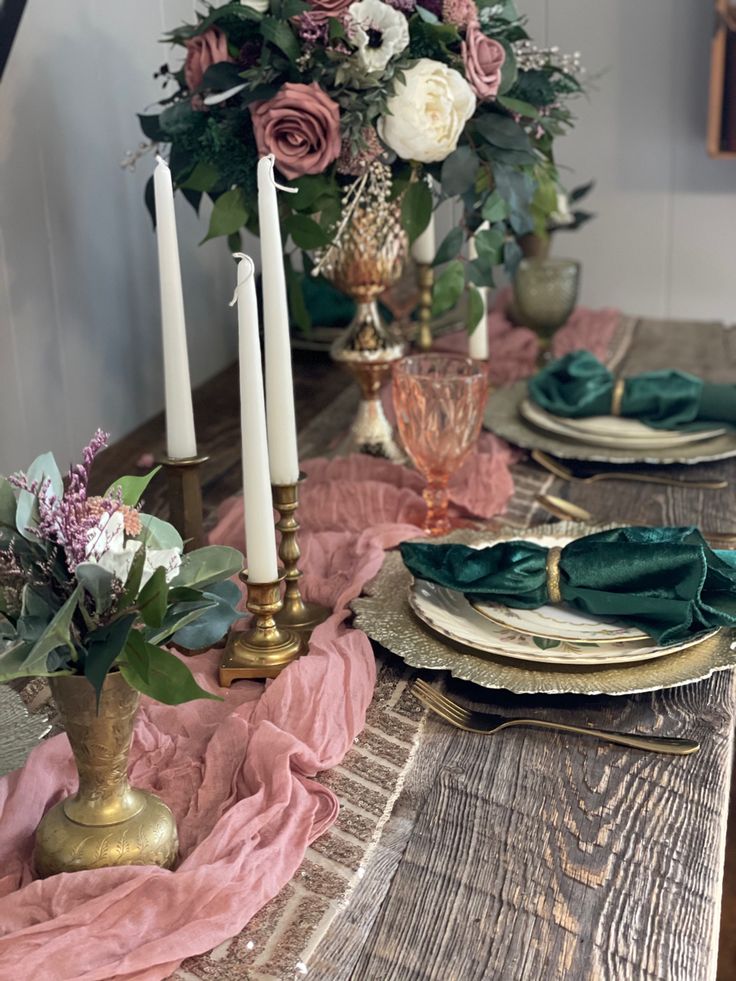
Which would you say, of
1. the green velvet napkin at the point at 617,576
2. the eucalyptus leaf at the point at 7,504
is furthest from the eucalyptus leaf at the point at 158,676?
the green velvet napkin at the point at 617,576

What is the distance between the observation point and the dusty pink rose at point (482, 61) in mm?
1140

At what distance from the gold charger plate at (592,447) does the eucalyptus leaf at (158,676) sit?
2.82ft

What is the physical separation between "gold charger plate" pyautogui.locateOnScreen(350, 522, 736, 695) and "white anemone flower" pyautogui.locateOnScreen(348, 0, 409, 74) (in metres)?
0.54

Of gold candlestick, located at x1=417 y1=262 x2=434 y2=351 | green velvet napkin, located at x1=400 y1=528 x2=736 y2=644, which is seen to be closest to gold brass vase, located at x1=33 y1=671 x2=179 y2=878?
green velvet napkin, located at x1=400 y1=528 x2=736 y2=644

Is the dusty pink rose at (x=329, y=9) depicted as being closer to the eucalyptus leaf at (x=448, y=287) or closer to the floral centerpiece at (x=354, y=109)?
the floral centerpiece at (x=354, y=109)

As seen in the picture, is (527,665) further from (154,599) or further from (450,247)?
(450,247)

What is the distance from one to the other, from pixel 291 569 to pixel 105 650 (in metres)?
0.37

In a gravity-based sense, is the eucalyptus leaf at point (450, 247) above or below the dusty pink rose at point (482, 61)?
below

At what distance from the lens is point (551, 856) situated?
2.34 ft

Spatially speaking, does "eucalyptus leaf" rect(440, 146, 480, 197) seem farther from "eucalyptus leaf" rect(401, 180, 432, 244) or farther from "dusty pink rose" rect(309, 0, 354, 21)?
"dusty pink rose" rect(309, 0, 354, 21)

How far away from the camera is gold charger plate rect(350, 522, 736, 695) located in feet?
2.85

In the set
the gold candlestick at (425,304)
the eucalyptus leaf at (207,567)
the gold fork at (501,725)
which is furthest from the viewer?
the gold candlestick at (425,304)

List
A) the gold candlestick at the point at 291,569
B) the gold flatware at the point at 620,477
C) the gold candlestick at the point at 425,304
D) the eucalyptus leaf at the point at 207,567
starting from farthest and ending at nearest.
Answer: the gold candlestick at the point at 425,304, the gold flatware at the point at 620,477, the gold candlestick at the point at 291,569, the eucalyptus leaf at the point at 207,567

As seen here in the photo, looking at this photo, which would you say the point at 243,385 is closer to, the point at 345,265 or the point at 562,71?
the point at 345,265
